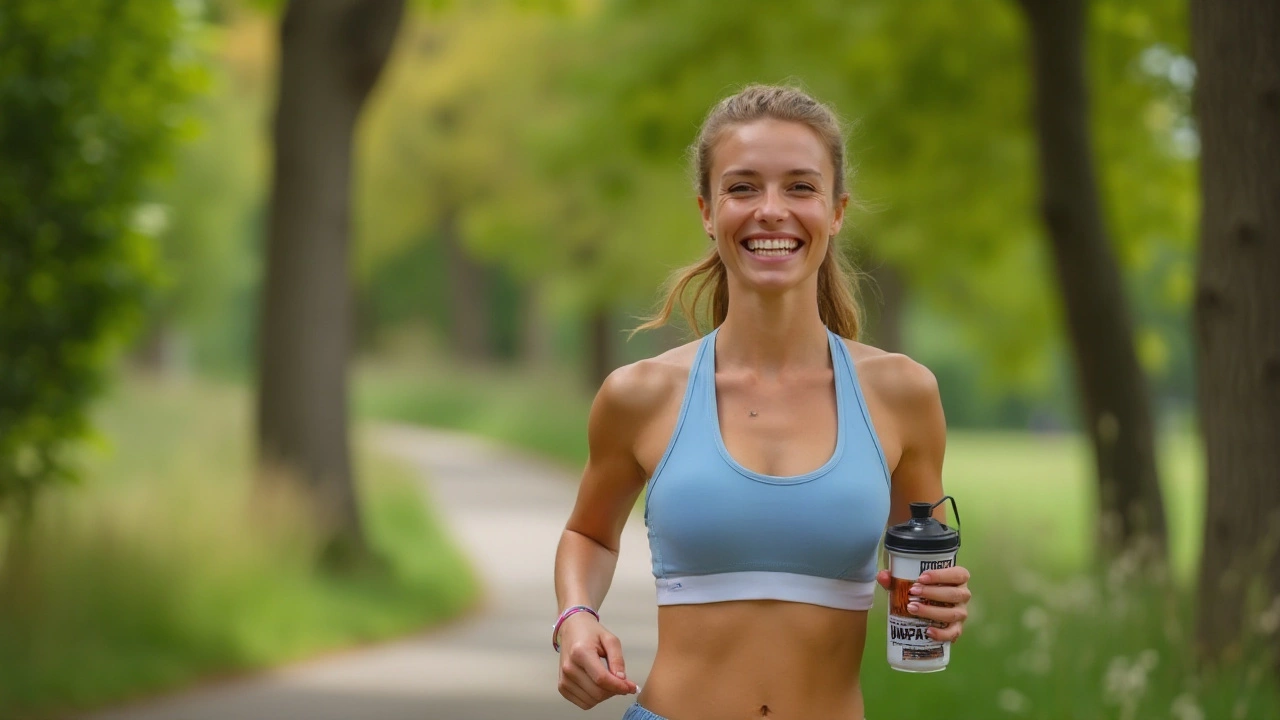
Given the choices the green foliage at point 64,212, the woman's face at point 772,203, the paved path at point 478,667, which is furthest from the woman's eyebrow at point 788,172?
the green foliage at point 64,212

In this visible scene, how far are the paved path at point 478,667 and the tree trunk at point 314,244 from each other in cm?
159

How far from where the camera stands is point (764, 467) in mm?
3021

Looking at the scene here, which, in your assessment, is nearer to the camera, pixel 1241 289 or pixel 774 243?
pixel 774 243

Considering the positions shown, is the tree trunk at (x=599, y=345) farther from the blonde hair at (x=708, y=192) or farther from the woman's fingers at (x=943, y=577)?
the woman's fingers at (x=943, y=577)

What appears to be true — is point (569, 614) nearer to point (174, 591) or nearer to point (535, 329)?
point (174, 591)

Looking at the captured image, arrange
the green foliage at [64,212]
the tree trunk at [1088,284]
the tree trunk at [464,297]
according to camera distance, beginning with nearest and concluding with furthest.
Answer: the green foliage at [64,212], the tree trunk at [1088,284], the tree trunk at [464,297]

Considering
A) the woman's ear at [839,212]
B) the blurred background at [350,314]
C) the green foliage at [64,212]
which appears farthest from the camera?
the green foliage at [64,212]

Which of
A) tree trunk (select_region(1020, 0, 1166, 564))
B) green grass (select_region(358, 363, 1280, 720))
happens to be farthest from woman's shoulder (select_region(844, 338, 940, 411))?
tree trunk (select_region(1020, 0, 1166, 564))

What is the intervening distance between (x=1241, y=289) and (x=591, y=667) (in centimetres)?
436

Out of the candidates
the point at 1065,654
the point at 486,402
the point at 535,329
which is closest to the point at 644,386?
the point at 1065,654

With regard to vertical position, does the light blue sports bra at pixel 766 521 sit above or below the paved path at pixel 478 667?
above

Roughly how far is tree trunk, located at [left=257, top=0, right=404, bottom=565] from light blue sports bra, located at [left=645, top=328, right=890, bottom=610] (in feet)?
32.1

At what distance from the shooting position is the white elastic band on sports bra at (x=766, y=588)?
118 inches

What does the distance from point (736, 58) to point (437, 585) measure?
19.7 feet
